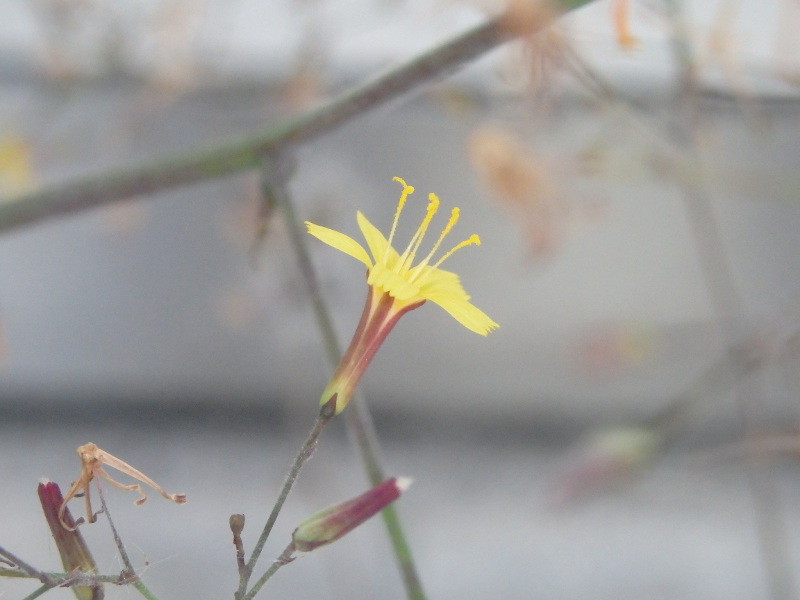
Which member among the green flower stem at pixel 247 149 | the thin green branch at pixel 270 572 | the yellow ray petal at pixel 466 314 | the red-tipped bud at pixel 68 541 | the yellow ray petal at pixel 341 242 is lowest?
the thin green branch at pixel 270 572

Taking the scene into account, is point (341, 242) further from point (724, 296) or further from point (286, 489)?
point (724, 296)

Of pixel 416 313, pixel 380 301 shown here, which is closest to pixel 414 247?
pixel 380 301

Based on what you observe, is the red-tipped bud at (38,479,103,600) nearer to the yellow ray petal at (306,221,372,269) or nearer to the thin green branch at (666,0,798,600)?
the yellow ray petal at (306,221,372,269)

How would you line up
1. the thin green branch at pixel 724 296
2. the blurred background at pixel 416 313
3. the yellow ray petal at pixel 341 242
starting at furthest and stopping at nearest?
the blurred background at pixel 416 313 < the thin green branch at pixel 724 296 < the yellow ray petal at pixel 341 242

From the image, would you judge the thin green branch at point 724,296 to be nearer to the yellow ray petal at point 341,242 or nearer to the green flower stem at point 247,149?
the green flower stem at point 247,149

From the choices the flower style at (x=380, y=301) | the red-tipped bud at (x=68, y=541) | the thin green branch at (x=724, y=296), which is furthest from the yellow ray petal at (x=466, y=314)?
the thin green branch at (x=724, y=296)

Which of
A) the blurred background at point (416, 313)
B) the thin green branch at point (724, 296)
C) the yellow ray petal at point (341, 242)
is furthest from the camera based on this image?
the blurred background at point (416, 313)

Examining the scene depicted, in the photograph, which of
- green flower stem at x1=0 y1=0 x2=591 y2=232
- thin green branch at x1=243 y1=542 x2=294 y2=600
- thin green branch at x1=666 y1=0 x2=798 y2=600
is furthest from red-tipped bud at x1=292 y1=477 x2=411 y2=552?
thin green branch at x1=666 y1=0 x2=798 y2=600
